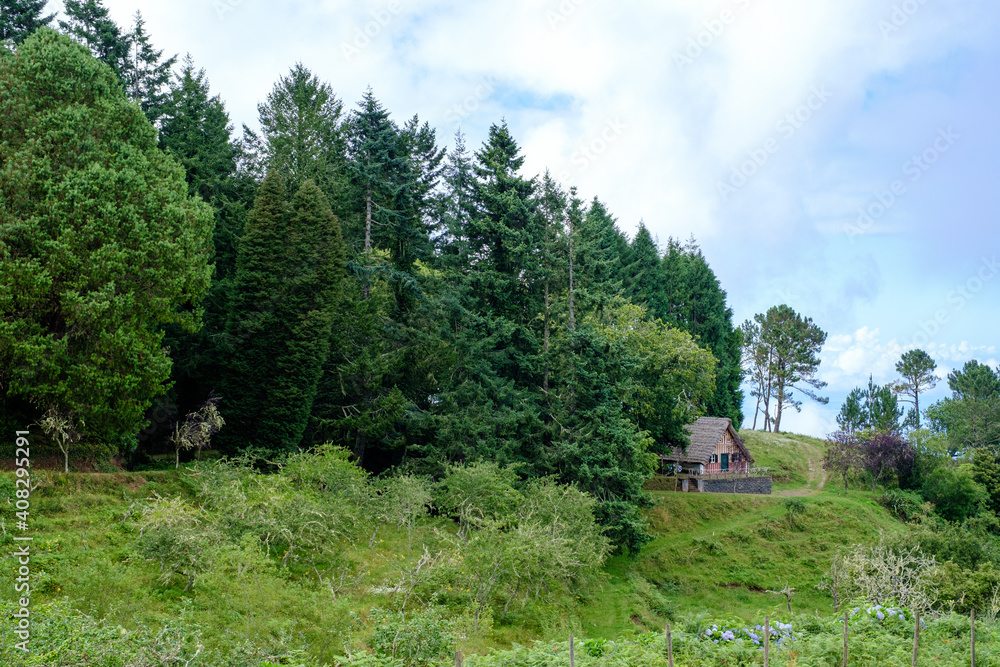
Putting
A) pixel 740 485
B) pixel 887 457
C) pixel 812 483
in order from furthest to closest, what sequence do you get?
pixel 812 483, pixel 887 457, pixel 740 485

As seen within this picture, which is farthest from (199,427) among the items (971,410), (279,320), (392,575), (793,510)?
(971,410)

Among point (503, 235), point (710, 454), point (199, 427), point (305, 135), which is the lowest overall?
point (199, 427)

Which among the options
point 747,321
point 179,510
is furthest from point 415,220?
point 747,321

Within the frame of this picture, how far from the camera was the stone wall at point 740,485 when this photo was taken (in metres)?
41.6

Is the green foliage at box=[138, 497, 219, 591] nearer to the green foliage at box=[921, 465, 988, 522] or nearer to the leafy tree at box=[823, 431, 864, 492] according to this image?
the leafy tree at box=[823, 431, 864, 492]

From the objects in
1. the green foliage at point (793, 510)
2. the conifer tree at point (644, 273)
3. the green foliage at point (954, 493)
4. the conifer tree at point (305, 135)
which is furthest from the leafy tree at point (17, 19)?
the green foliage at point (954, 493)

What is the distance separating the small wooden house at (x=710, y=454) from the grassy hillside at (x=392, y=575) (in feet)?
16.2

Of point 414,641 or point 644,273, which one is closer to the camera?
point 414,641

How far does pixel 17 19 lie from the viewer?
27.5 meters

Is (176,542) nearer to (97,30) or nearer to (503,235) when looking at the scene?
(503,235)

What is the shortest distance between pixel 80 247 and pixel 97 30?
16197mm

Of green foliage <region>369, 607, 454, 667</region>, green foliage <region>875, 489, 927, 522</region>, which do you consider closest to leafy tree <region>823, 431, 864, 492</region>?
green foliage <region>875, 489, 927, 522</region>

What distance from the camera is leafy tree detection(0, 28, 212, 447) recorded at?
1797 cm

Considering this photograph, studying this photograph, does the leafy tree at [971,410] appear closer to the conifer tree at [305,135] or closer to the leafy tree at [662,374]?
the leafy tree at [662,374]
